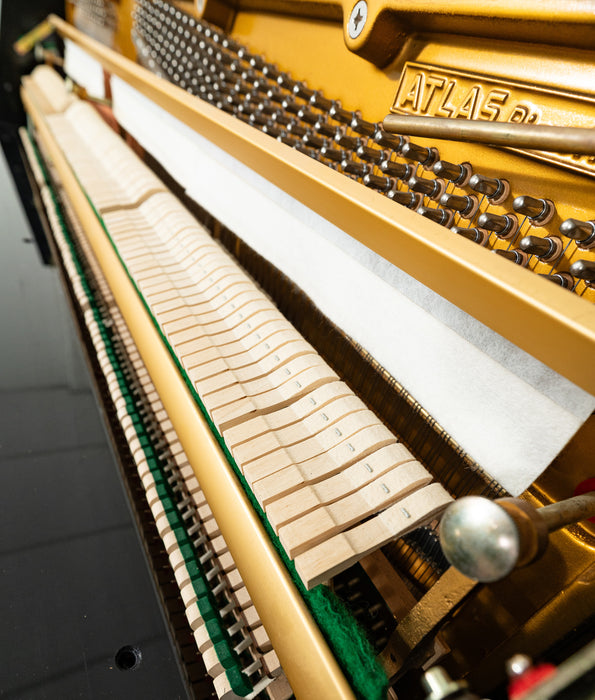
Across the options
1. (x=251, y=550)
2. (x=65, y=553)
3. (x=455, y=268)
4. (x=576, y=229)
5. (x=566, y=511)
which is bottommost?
(x=65, y=553)

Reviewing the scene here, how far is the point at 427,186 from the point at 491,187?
142 mm

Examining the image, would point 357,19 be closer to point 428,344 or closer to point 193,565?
point 428,344

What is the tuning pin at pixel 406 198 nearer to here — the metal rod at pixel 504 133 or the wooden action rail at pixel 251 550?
the metal rod at pixel 504 133

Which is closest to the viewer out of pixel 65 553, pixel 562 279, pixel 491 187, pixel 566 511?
pixel 566 511

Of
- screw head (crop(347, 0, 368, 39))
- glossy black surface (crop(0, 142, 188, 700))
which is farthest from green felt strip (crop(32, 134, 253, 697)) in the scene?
screw head (crop(347, 0, 368, 39))

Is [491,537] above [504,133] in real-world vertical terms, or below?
below

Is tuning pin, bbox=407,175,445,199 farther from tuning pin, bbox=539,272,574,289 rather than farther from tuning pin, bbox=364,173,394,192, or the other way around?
tuning pin, bbox=539,272,574,289

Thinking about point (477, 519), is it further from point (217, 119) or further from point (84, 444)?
point (84, 444)

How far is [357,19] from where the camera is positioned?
1153 mm

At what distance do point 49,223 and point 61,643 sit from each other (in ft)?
8.10

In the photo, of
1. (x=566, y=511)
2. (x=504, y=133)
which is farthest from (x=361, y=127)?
(x=566, y=511)

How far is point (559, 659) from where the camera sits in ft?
2.93

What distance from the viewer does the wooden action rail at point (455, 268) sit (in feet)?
1.87

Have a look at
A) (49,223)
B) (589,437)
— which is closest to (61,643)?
(589,437)
